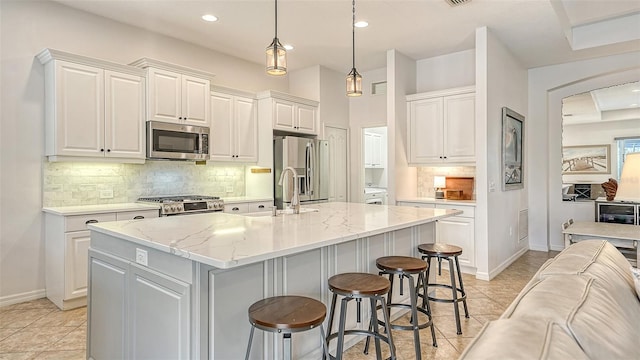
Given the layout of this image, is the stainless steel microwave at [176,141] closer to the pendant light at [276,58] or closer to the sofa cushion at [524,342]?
the pendant light at [276,58]

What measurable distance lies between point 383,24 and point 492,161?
6.87ft

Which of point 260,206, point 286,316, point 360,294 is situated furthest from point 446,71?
point 286,316

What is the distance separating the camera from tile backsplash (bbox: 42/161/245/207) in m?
3.75

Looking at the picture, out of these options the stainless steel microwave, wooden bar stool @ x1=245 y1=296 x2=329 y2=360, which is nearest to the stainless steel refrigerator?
the stainless steel microwave

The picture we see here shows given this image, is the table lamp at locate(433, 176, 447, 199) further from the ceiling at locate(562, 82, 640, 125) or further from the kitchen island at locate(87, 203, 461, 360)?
the kitchen island at locate(87, 203, 461, 360)

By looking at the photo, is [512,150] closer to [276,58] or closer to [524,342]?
[276,58]

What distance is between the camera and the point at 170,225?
2336mm

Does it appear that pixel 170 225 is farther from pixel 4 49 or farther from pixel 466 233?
pixel 466 233

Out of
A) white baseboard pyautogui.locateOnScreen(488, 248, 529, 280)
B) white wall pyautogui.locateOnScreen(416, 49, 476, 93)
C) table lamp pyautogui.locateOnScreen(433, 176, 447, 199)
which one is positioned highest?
white wall pyautogui.locateOnScreen(416, 49, 476, 93)

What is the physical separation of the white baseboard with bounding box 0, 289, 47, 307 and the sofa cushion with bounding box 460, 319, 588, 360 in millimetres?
4267

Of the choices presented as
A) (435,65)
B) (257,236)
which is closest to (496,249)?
(435,65)

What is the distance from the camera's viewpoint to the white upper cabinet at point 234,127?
4793mm

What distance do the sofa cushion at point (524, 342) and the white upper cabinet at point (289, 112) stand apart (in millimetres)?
4637

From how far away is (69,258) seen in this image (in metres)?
3.29
